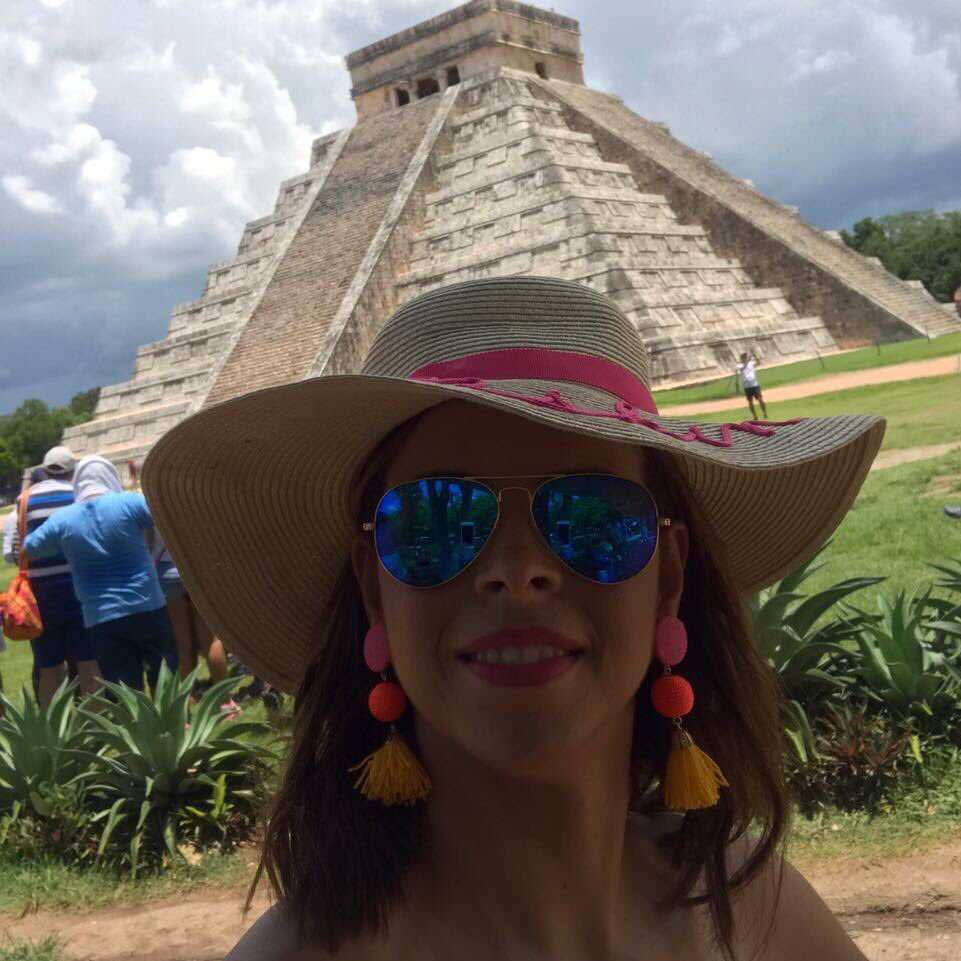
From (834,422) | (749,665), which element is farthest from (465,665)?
(834,422)

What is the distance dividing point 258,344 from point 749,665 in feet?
92.1

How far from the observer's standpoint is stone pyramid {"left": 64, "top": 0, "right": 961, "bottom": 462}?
26.0 metres

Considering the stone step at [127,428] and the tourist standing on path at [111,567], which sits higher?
the stone step at [127,428]

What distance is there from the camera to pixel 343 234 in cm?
3128

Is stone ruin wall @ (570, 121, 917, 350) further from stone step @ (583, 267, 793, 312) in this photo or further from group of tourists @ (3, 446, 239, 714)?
group of tourists @ (3, 446, 239, 714)

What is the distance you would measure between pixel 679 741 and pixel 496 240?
26.9 m

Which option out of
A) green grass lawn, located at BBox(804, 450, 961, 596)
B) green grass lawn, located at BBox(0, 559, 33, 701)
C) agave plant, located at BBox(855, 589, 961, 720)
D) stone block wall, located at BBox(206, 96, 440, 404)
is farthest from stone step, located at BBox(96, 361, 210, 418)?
agave plant, located at BBox(855, 589, 961, 720)

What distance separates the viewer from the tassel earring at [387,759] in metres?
1.52

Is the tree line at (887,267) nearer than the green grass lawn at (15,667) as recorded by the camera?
No

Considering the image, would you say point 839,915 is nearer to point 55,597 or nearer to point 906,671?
point 906,671

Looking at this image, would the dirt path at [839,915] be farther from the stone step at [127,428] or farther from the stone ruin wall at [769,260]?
the stone ruin wall at [769,260]

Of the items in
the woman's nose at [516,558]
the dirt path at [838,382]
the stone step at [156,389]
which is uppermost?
the stone step at [156,389]

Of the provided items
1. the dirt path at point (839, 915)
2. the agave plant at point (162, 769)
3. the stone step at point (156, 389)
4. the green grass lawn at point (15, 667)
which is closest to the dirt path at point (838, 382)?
the green grass lawn at point (15, 667)

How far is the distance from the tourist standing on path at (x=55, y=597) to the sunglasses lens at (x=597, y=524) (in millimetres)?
5757
